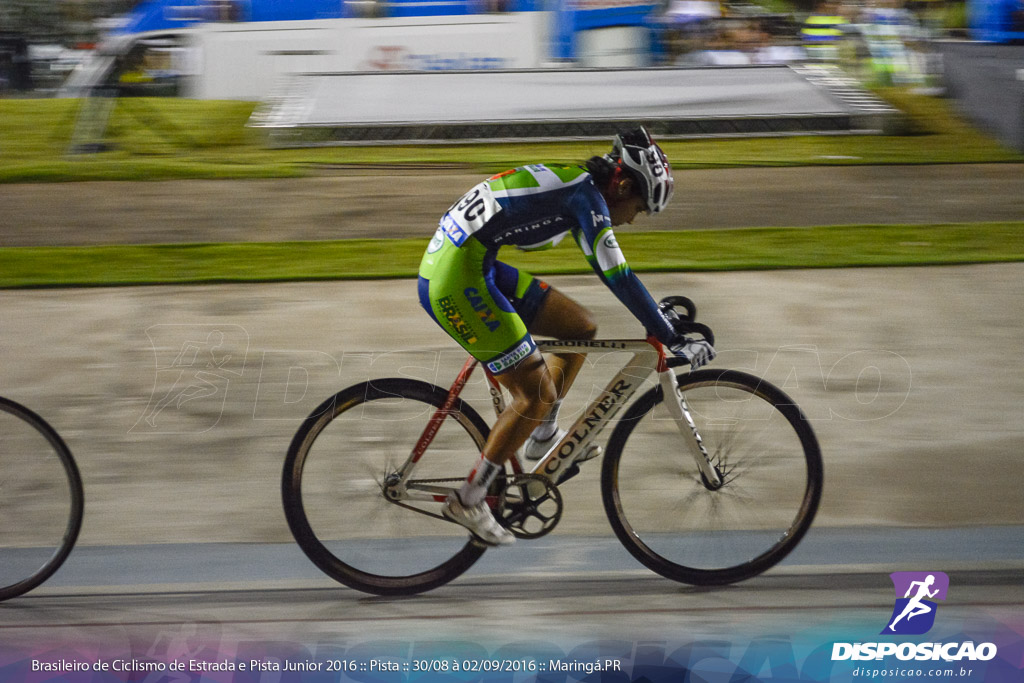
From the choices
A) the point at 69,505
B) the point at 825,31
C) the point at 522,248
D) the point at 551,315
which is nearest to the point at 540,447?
the point at 551,315

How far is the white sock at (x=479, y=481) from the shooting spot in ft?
12.7

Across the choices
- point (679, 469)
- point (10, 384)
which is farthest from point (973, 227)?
point (10, 384)

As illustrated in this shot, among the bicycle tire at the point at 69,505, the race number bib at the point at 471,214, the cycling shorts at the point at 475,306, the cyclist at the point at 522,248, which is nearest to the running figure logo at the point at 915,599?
the cyclist at the point at 522,248

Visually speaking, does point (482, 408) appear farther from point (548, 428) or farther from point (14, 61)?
point (14, 61)

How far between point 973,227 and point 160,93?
31.5ft

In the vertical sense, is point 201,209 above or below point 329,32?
below

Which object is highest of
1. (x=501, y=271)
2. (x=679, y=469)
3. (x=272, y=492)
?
(x=501, y=271)

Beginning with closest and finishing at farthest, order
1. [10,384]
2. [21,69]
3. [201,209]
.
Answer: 1. [10,384]
2. [201,209]
3. [21,69]

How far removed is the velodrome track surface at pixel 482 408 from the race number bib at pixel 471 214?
138cm

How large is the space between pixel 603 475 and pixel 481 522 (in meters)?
0.50

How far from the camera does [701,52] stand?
1256 cm

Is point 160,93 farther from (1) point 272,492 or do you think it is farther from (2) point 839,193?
(1) point 272,492

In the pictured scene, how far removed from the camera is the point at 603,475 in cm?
396

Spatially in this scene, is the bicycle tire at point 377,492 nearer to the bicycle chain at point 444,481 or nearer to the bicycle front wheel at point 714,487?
the bicycle chain at point 444,481
